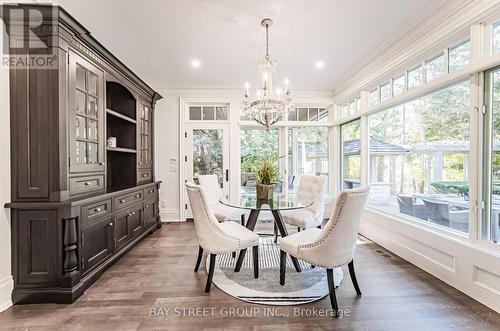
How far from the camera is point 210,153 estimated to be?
5.02 m

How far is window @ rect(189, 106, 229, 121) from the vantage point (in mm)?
5039

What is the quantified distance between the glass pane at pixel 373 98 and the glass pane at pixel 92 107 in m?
3.87

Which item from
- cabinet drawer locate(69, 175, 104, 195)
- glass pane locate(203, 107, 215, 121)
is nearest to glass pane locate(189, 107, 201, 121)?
glass pane locate(203, 107, 215, 121)

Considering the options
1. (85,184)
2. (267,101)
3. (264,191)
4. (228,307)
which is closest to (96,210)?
(85,184)

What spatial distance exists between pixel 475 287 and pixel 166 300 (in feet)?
8.88

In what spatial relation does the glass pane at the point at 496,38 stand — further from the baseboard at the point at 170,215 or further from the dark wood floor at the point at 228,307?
the baseboard at the point at 170,215

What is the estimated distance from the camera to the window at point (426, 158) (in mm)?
2408

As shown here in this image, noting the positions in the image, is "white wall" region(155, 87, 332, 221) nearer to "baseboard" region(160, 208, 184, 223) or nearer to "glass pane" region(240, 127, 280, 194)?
"baseboard" region(160, 208, 184, 223)

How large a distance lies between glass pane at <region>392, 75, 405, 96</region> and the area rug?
2499mm

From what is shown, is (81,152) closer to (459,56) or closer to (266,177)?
(266,177)

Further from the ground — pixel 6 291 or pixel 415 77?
pixel 415 77

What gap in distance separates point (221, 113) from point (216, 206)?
2.17m

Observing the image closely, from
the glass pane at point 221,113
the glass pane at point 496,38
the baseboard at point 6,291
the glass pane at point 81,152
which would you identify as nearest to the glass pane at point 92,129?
the glass pane at point 81,152

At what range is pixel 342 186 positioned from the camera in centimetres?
505
